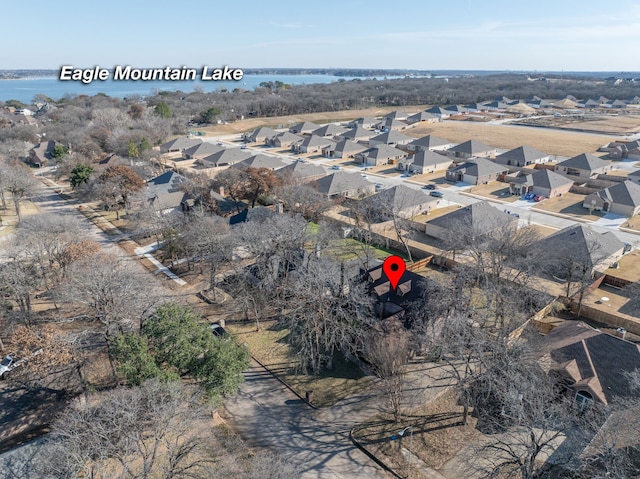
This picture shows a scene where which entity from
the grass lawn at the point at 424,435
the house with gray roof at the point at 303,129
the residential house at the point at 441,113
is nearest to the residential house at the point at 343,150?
the house with gray roof at the point at 303,129

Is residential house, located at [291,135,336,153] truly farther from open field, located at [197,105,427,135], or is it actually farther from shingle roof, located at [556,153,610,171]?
shingle roof, located at [556,153,610,171]

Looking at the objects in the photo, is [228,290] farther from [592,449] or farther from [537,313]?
[592,449]

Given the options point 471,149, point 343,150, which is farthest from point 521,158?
point 343,150

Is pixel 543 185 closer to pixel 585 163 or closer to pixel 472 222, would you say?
pixel 585 163

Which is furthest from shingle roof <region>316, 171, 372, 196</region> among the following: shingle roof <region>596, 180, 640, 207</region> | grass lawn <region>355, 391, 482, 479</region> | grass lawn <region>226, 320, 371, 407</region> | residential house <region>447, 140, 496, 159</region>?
grass lawn <region>355, 391, 482, 479</region>

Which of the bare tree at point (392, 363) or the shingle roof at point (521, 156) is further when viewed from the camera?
the shingle roof at point (521, 156)

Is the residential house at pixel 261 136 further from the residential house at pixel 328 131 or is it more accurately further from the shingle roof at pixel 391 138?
the shingle roof at pixel 391 138
